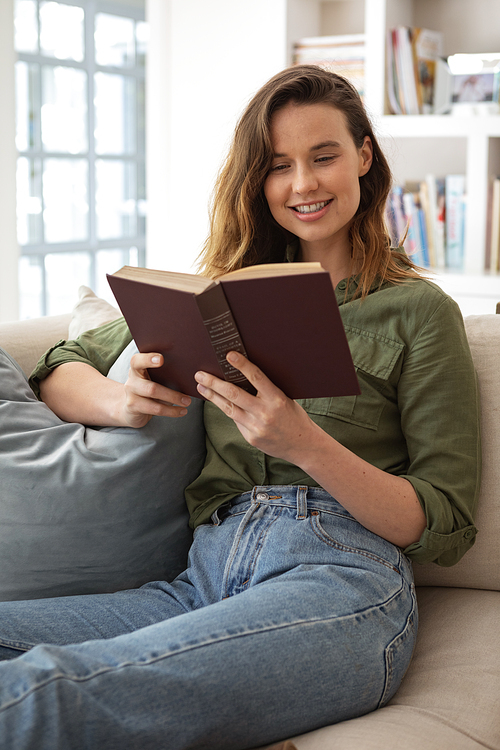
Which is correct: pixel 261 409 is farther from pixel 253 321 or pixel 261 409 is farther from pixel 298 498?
pixel 298 498

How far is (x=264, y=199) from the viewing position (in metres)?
1.39

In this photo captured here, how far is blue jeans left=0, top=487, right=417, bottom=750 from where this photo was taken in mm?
825

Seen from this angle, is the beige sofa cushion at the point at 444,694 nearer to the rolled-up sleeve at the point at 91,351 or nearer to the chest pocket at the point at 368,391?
the chest pocket at the point at 368,391

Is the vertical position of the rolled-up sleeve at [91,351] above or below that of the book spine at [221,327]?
below

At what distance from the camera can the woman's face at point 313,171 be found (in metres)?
1.26

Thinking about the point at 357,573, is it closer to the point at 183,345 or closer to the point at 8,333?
the point at 183,345

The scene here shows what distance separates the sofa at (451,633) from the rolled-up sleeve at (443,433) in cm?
12

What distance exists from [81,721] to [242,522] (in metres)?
0.42

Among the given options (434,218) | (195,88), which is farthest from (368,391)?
(195,88)

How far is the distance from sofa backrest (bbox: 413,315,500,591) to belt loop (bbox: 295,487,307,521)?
31cm

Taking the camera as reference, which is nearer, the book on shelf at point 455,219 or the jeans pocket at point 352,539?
the jeans pocket at point 352,539

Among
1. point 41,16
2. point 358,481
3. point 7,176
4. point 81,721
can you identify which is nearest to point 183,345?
point 358,481

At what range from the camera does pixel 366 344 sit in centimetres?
122

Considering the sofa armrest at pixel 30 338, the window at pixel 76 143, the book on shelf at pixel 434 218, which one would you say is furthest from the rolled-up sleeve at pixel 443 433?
the window at pixel 76 143
